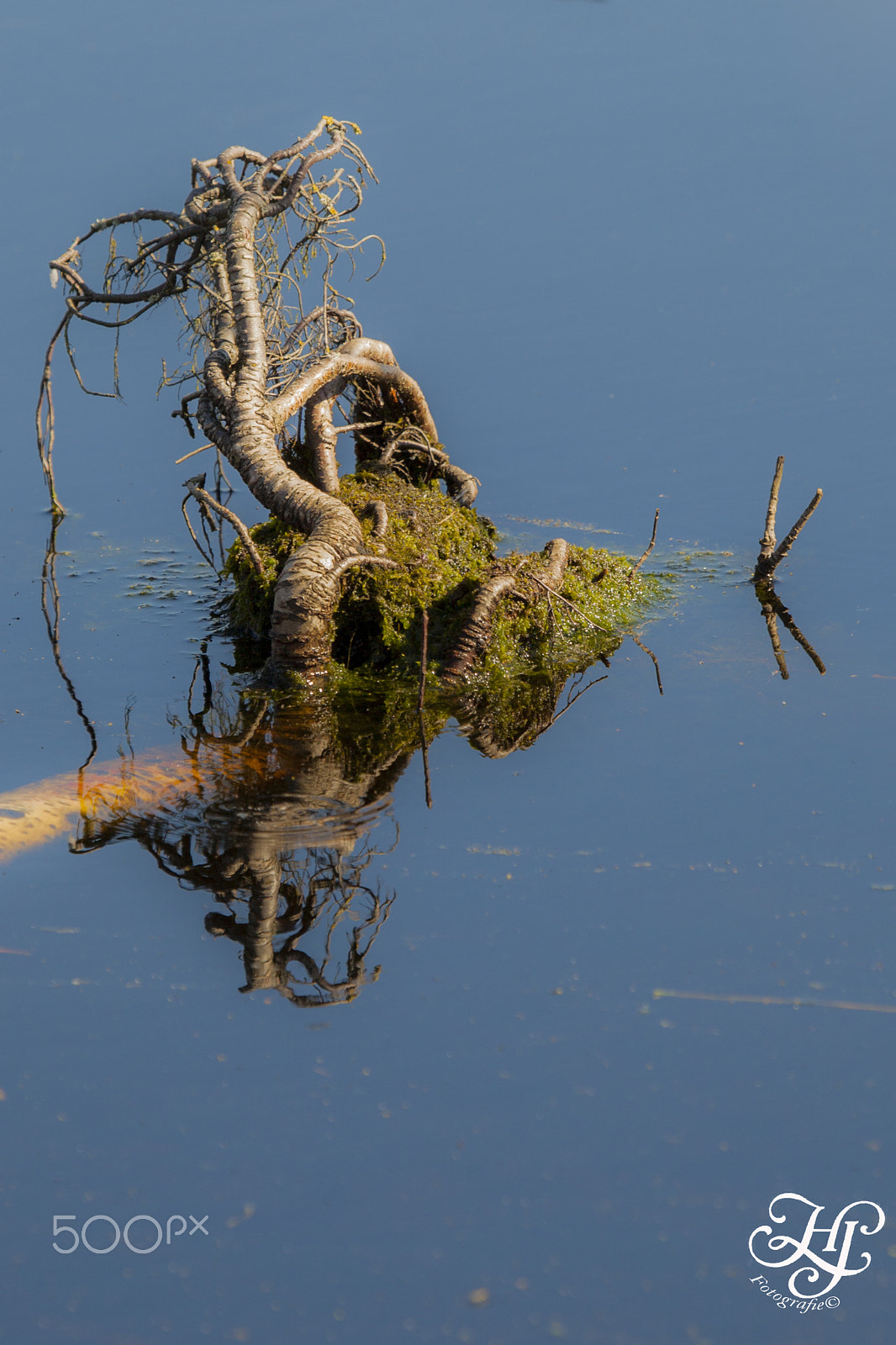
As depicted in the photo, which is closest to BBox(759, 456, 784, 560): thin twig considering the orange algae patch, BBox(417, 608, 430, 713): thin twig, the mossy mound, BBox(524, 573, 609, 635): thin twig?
the mossy mound

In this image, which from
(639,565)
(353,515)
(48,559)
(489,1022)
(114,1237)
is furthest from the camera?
(48,559)

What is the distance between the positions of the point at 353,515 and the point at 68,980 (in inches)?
155

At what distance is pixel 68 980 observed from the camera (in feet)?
17.3

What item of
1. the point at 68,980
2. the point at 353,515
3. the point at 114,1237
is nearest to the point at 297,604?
the point at 353,515

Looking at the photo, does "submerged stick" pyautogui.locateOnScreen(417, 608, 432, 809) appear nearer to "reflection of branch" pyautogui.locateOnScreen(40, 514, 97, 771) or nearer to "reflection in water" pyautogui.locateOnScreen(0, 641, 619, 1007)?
"reflection in water" pyautogui.locateOnScreen(0, 641, 619, 1007)

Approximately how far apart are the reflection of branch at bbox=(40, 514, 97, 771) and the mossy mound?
1317mm

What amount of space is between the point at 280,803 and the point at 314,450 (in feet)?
11.3

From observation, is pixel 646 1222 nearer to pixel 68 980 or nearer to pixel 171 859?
pixel 68 980

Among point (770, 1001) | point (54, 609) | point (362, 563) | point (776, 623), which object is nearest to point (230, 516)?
point (362, 563)

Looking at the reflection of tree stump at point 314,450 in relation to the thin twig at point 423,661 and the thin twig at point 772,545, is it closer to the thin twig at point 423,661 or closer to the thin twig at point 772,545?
the thin twig at point 423,661

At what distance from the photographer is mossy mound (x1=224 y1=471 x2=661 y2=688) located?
823 centimetres

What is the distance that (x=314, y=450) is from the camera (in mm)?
9117

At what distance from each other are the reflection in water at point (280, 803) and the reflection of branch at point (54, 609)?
517 millimetres

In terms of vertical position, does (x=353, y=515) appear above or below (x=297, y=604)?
above
